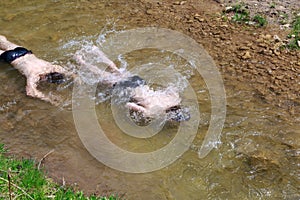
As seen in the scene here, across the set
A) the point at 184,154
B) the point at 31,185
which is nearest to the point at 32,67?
the point at 31,185

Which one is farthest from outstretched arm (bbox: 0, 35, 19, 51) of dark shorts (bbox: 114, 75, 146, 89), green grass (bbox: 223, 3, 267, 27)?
→ green grass (bbox: 223, 3, 267, 27)

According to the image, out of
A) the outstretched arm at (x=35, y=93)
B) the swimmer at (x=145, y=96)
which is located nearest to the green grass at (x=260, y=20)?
the swimmer at (x=145, y=96)

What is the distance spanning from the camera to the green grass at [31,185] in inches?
136

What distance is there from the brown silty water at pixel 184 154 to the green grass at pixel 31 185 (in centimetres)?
24

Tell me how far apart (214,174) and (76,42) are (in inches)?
134

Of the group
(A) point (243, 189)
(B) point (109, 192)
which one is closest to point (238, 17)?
(A) point (243, 189)

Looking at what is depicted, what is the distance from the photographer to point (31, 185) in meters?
3.61

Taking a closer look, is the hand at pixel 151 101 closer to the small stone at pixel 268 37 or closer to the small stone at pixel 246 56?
the small stone at pixel 246 56

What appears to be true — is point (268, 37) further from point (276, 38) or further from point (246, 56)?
point (246, 56)

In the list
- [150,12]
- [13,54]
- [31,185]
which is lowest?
[150,12]

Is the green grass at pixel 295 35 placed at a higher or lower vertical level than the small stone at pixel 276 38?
higher

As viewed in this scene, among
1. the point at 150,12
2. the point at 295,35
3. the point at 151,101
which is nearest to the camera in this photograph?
the point at 151,101

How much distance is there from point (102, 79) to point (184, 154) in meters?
1.75

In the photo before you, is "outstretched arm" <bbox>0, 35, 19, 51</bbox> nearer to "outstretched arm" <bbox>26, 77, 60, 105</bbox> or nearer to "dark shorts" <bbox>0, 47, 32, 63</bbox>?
"dark shorts" <bbox>0, 47, 32, 63</bbox>
